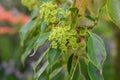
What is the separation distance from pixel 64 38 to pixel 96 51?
0.08 meters

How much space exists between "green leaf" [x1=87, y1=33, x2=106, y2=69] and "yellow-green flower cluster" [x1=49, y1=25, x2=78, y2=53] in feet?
0.11

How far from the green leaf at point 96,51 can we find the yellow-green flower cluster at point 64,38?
0.03 m

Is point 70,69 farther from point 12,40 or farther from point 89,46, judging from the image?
point 12,40

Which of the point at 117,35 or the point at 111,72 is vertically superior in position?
the point at 117,35

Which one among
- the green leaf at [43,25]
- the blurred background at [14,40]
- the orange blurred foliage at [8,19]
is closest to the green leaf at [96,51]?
the green leaf at [43,25]

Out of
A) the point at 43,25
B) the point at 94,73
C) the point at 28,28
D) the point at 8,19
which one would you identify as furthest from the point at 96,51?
the point at 8,19

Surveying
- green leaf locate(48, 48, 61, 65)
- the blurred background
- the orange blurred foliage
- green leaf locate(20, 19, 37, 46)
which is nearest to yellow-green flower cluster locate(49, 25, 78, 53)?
green leaf locate(48, 48, 61, 65)

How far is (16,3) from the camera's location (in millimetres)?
3303

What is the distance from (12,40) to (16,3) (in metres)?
0.33

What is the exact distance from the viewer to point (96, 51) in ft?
3.27

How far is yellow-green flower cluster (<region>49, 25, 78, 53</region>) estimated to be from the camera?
3.23 feet

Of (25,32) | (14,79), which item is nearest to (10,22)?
(14,79)

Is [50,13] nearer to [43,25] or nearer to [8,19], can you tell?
[43,25]

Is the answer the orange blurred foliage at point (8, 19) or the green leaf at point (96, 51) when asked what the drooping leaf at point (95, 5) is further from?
the orange blurred foliage at point (8, 19)
